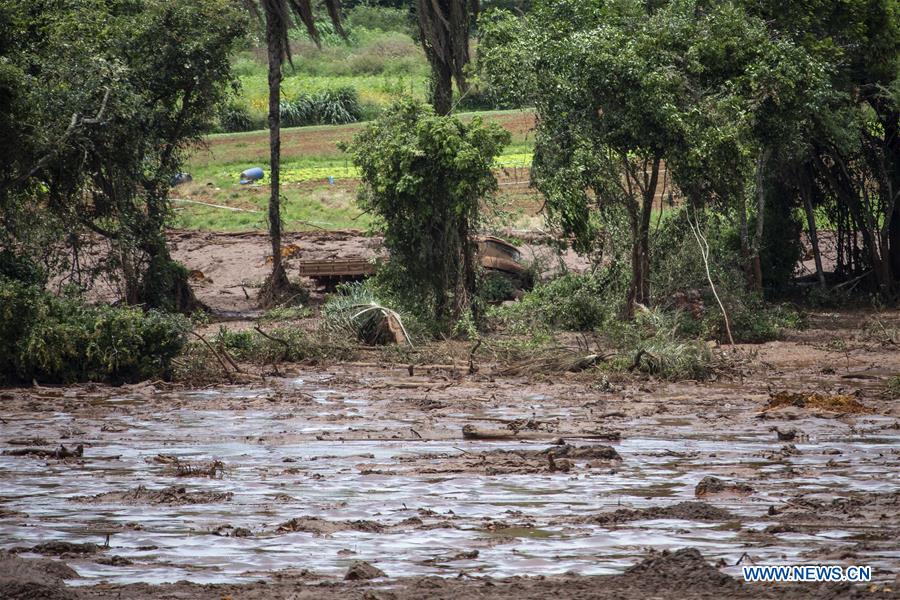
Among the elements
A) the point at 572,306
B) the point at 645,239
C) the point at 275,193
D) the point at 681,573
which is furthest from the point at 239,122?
the point at 681,573

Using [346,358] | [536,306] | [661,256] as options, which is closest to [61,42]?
[346,358]

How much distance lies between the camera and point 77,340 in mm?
15766

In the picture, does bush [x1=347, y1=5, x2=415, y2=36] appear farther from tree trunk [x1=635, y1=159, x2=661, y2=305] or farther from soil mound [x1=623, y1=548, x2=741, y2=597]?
soil mound [x1=623, y1=548, x2=741, y2=597]

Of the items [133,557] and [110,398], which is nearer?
[133,557]

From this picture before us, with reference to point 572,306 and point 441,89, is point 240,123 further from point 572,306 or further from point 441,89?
point 572,306

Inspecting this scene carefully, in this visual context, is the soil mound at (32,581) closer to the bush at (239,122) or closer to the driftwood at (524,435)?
the driftwood at (524,435)

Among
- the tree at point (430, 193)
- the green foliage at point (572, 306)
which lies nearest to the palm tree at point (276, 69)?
the tree at point (430, 193)

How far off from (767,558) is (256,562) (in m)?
2.89

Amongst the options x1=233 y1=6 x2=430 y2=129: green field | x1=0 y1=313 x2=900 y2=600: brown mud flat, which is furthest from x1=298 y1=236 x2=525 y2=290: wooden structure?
x1=233 y1=6 x2=430 y2=129: green field

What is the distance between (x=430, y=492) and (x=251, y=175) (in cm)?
2842

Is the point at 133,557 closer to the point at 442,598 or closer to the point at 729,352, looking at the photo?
the point at 442,598

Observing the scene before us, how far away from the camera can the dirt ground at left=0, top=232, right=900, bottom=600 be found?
685 cm

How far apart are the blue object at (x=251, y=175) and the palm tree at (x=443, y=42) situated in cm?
1667

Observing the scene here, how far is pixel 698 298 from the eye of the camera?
19.9 m
